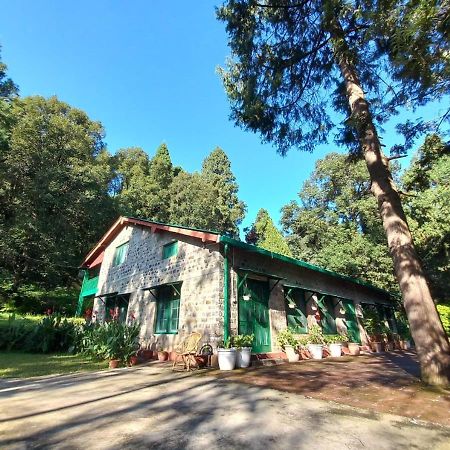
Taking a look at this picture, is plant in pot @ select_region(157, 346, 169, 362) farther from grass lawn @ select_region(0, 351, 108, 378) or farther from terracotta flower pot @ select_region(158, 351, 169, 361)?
grass lawn @ select_region(0, 351, 108, 378)

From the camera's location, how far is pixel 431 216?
19.7 meters

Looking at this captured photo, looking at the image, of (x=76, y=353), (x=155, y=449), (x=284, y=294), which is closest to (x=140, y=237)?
(x=76, y=353)

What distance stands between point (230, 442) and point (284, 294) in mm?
7957

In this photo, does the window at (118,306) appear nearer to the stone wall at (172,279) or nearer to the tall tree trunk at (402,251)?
the stone wall at (172,279)

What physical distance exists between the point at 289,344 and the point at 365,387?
4240mm

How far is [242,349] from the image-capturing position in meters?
7.48

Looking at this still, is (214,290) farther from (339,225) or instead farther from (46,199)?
(339,225)

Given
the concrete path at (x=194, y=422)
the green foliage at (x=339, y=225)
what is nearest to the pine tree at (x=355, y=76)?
the concrete path at (x=194, y=422)

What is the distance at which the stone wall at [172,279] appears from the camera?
8.49 m

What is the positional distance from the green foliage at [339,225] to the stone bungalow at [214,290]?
7.41 meters

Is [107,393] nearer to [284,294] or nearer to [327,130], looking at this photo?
[284,294]

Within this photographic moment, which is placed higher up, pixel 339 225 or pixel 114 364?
pixel 339 225

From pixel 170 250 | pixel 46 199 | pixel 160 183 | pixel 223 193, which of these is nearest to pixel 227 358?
pixel 170 250

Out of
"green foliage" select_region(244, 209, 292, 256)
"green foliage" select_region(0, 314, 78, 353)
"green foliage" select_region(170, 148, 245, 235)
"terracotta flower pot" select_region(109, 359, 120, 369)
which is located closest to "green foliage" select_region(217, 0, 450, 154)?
"terracotta flower pot" select_region(109, 359, 120, 369)
